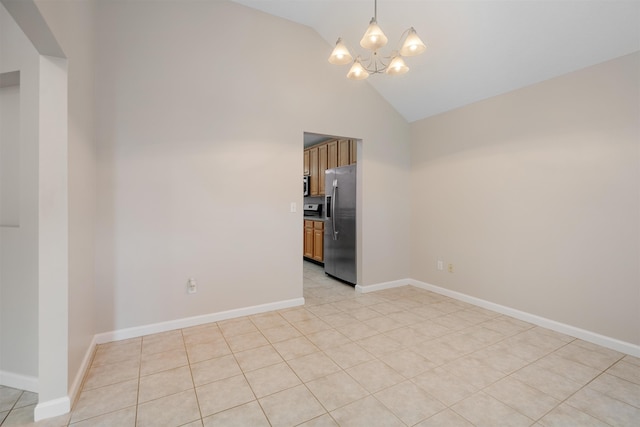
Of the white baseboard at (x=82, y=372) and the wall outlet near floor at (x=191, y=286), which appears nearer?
the white baseboard at (x=82, y=372)

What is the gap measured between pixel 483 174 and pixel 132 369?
12.9ft

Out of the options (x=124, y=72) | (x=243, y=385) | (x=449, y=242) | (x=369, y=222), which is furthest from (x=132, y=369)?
(x=449, y=242)

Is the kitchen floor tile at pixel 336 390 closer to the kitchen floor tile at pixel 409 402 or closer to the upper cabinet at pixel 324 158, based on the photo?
the kitchen floor tile at pixel 409 402

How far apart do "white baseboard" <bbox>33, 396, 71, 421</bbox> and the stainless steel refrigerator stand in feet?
10.4

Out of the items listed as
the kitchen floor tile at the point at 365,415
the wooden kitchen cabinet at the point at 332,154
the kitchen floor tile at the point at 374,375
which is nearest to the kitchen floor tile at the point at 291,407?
the kitchen floor tile at the point at 365,415

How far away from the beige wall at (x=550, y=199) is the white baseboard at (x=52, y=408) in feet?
12.7

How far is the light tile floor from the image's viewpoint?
1617 millimetres

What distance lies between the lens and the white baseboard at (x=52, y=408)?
1576 millimetres

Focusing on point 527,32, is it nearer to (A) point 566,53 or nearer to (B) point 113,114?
(A) point 566,53

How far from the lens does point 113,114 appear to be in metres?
2.49

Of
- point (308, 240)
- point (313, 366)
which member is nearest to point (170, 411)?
point (313, 366)

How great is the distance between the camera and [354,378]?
197 centimetres

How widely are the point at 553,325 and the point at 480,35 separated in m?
2.92

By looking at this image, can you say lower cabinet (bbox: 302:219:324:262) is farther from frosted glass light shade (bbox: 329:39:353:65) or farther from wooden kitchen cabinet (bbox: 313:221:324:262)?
frosted glass light shade (bbox: 329:39:353:65)
